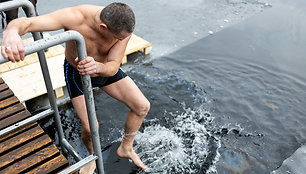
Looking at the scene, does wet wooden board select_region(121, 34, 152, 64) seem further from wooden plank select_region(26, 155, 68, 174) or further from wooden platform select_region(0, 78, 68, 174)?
wooden plank select_region(26, 155, 68, 174)

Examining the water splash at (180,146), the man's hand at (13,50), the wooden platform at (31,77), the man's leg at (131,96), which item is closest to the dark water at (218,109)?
the water splash at (180,146)

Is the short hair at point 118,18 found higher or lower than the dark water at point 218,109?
higher

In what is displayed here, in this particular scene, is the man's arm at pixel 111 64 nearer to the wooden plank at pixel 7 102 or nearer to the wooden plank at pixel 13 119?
the wooden plank at pixel 13 119

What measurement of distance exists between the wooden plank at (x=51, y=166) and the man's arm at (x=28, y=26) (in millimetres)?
867

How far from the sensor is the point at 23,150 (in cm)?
193

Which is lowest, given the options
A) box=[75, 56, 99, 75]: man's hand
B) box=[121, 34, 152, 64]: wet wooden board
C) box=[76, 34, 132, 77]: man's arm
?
box=[121, 34, 152, 64]: wet wooden board

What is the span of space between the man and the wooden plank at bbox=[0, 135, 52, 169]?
1.38ft

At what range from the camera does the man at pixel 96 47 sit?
152cm

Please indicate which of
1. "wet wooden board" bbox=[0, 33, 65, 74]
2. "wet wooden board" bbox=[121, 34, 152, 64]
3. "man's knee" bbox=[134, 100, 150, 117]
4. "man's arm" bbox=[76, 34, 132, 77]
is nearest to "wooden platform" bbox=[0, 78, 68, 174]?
"man's arm" bbox=[76, 34, 132, 77]

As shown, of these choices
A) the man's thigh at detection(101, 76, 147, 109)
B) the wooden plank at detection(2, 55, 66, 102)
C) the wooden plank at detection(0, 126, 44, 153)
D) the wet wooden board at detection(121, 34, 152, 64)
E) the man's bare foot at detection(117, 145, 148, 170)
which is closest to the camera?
the wooden plank at detection(0, 126, 44, 153)

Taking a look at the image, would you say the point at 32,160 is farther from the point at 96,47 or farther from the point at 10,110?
the point at 96,47

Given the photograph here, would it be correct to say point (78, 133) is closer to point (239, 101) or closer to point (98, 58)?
point (98, 58)

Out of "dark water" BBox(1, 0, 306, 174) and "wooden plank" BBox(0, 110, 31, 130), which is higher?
"wooden plank" BBox(0, 110, 31, 130)

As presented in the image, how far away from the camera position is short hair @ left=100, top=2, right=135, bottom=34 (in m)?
1.78
